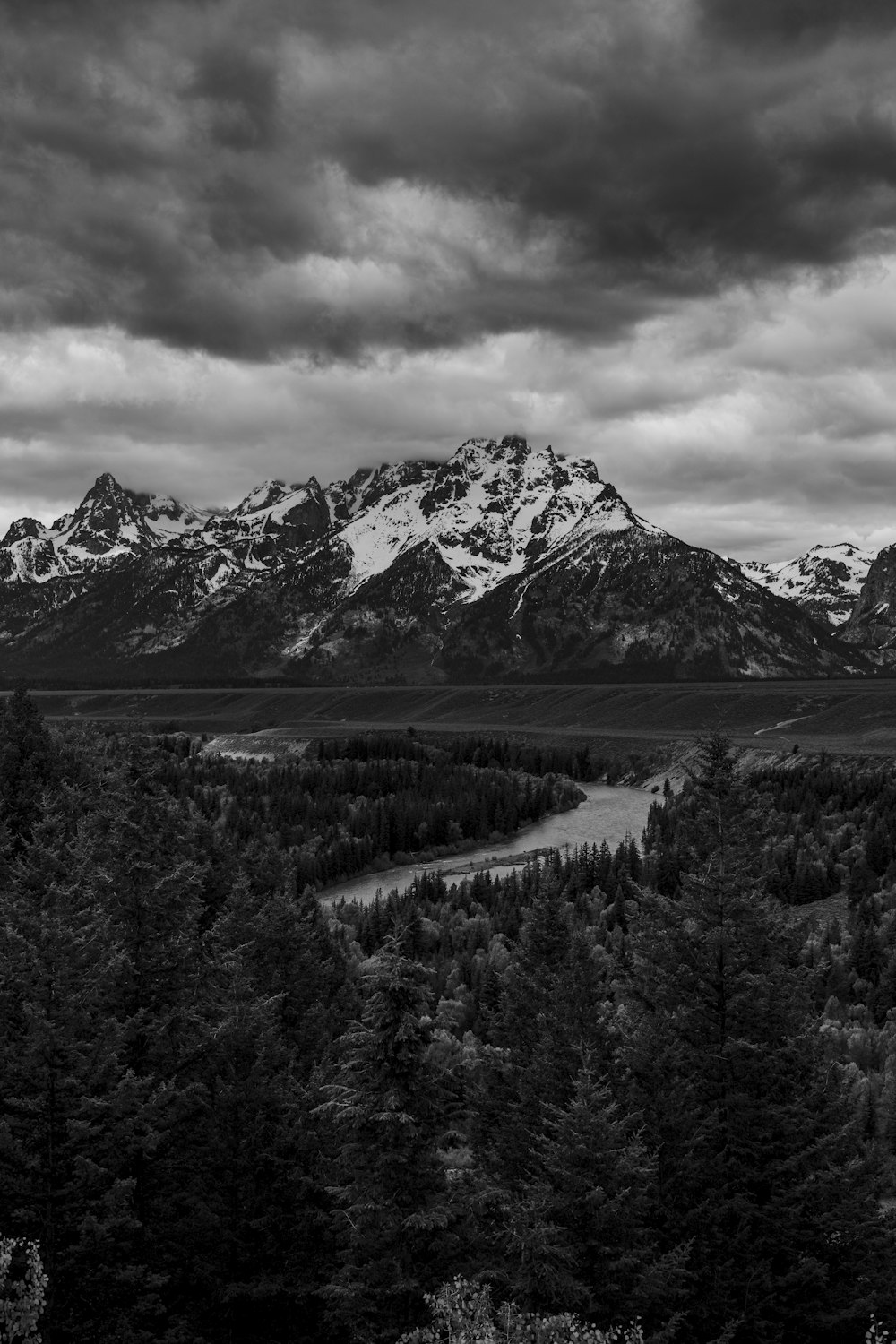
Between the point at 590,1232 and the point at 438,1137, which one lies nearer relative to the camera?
the point at 590,1232

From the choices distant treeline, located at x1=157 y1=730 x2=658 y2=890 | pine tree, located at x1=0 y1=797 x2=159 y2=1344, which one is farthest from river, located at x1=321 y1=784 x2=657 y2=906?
pine tree, located at x1=0 y1=797 x2=159 y2=1344

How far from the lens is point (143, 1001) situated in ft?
92.4

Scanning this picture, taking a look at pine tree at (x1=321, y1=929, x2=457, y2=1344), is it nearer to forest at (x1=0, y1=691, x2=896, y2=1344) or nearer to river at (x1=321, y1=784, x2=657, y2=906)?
forest at (x1=0, y1=691, x2=896, y2=1344)

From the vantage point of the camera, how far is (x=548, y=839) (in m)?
125

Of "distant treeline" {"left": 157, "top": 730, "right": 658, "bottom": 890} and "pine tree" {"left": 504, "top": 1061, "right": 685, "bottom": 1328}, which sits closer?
"pine tree" {"left": 504, "top": 1061, "right": 685, "bottom": 1328}

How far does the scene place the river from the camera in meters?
107

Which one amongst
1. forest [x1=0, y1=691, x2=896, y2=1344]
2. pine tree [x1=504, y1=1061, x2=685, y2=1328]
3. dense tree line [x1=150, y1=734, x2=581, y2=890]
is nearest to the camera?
pine tree [x1=504, y1=1061, x2=685, y2=1328]

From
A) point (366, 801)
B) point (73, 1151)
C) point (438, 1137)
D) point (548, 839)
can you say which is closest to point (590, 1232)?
point (438, 1137)

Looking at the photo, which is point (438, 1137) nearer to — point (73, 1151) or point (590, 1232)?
point (590, 1232)

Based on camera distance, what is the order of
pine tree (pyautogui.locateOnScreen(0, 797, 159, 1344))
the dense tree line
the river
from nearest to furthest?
pine tree (pyautogui.locateOnScreen(0, 797, 159, 1344)) < the river < the dense tree line

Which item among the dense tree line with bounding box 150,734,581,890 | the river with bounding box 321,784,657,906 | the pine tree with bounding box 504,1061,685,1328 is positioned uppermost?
the pine tree with bounding box 504,1061,685,1328

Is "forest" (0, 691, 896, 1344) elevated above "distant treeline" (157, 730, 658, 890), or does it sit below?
above

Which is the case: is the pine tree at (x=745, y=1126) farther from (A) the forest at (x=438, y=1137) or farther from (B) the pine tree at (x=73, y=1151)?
(B) the pine tree at (x=73, y=1151)

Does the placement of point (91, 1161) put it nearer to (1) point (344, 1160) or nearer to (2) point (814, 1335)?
(1) point (344, 1160)
